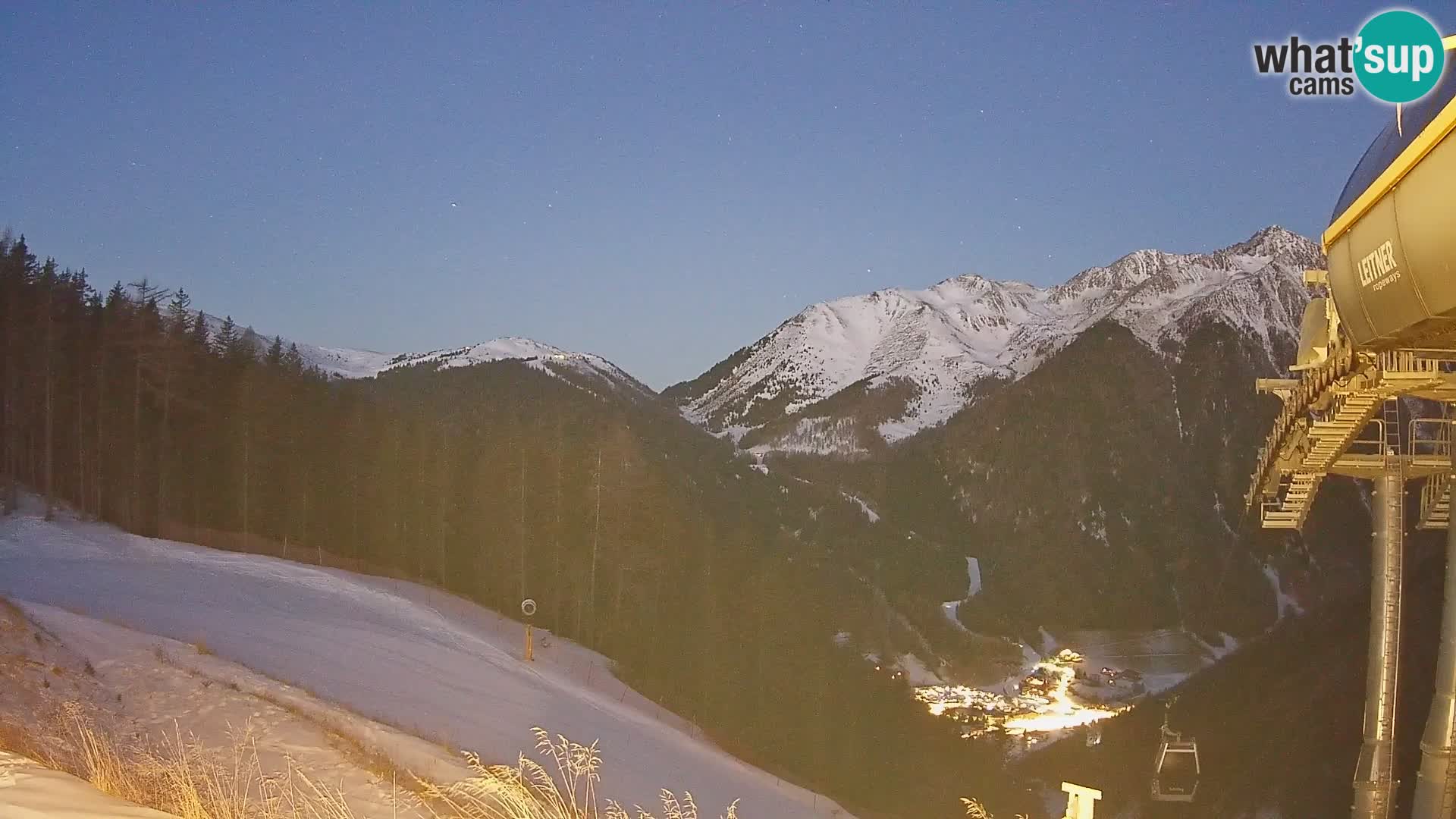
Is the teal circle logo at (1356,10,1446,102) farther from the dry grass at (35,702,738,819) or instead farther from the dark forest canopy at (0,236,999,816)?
the dark forest canopy at (0,236,999,816)

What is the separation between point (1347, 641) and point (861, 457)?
147 m

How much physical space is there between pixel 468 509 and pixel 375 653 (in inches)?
1519

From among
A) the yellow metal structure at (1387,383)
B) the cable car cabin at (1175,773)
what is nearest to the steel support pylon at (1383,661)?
the yellow metal structure at (1387,383)

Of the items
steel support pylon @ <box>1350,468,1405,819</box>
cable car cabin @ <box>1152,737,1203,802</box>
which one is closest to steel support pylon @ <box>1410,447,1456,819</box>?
steel support pylon @ <box>1350,468,1405,819</box>

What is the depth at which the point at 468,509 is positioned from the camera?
59.4 meters

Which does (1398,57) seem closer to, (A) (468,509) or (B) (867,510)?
Answer: (A) (468,509)

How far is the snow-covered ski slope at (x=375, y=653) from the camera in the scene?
18.0 m

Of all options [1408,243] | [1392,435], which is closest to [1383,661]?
[1392,435]

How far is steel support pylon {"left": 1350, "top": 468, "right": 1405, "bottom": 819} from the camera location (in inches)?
669

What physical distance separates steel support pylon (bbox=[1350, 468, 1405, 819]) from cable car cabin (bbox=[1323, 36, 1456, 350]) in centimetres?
1289

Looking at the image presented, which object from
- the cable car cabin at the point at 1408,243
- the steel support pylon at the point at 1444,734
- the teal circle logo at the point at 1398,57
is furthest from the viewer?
the steel support pylon at the point at 1444,734

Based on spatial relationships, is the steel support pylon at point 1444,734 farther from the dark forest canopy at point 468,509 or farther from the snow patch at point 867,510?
the snow patch at point 867,510

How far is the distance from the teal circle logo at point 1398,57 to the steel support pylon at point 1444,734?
1063 centimetres

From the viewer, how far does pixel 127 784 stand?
6449mm
